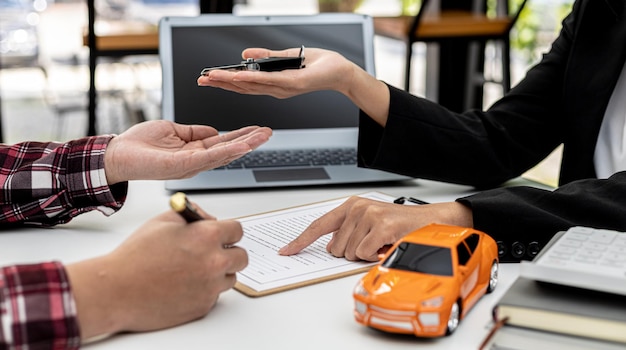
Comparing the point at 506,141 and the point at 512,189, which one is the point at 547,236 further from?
the point at 506,141

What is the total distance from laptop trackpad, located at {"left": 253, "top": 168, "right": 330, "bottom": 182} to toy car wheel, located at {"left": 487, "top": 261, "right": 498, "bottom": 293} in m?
0.52

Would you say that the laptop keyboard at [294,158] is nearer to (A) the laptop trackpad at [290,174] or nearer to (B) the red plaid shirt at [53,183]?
(A) the laptop trackpad at [290,174]

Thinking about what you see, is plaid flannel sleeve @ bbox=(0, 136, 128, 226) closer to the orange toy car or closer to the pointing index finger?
Answer: the pointing index finger

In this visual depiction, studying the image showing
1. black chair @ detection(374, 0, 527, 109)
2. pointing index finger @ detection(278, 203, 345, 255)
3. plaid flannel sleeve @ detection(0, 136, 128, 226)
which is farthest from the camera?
black chair @ detection(374, 0, 527, 109)

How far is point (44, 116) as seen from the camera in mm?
3408

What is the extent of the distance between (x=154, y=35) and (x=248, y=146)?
1.61 metres

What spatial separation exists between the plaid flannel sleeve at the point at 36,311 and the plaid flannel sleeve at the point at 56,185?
1.30 feet

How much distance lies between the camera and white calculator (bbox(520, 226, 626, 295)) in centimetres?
66

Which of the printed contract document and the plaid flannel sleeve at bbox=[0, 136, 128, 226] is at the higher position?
the plaid flannel sleeve at bbox=[0, 136, 128, 226]

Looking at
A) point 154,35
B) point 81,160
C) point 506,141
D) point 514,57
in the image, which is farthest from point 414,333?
point 514,57

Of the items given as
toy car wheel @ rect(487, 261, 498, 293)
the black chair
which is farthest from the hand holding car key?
the black chair

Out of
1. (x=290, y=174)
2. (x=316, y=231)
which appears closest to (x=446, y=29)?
(x=290, y=174)

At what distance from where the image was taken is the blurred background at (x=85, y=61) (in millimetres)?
3162

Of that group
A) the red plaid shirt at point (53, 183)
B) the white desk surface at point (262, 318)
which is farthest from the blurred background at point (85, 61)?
the white desk surface at point (262, 318)
